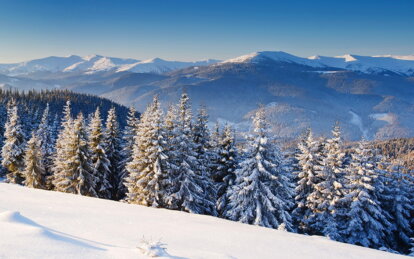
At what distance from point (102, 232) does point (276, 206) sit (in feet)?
59.5

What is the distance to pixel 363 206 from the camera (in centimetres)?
2606

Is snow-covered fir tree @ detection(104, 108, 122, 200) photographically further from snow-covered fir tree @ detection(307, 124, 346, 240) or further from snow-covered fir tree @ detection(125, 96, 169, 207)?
snow-covered fir tree @ detection(307, 124, 346, 240)

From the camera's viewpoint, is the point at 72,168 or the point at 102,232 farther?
the point at 72,168

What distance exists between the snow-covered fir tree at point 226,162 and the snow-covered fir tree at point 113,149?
1324 cm

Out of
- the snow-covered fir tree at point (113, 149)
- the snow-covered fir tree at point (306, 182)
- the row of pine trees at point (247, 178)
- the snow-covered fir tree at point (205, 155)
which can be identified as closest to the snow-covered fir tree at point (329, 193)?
the row of pine trees at point (247, 178)

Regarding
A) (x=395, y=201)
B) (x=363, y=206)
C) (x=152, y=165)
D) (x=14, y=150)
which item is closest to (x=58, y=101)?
(x=14, y=150)

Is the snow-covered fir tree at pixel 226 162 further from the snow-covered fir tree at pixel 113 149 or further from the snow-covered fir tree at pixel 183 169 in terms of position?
the snow-covered fir tree at pixel 113 149

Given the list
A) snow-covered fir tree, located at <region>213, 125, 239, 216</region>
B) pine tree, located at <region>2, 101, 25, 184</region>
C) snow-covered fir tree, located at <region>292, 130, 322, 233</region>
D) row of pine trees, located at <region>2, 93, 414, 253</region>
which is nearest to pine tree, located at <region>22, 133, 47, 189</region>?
pine tree, located at <region>2, 101, 25, 184</region>

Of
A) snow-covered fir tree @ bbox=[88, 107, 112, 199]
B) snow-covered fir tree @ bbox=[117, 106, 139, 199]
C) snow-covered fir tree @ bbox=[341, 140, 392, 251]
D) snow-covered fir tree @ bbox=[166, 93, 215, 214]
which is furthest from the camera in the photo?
snow-covered fir tree @ bbox=[117, 106, 139, 199]

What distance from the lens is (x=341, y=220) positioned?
89.9 feet

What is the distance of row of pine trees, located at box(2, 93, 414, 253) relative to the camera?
2327 cm

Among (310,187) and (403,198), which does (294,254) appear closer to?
(310,187)

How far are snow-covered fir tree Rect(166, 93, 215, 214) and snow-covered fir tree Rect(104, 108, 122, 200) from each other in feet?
34.6

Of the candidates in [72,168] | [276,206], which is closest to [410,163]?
[276,206]
